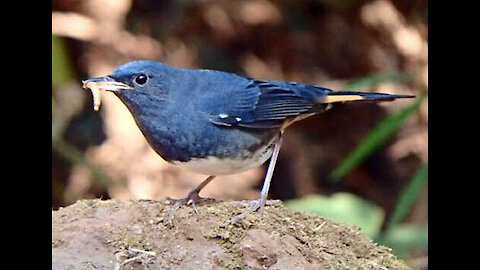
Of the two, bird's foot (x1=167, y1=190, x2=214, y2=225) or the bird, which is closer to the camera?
bird's foot (x1=167, y1=190, x2=214, y2=225)

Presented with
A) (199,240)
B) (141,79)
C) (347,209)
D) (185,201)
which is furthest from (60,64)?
(199,240)

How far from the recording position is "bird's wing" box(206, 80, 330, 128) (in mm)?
3557

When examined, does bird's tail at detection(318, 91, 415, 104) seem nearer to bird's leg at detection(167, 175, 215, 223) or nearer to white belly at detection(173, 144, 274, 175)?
white belly at detection(173, 144, 274, 175)

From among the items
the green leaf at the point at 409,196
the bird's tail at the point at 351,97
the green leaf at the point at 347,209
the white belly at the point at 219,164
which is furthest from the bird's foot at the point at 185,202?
the green leaf at the point at 347,209

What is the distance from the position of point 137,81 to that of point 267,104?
0.71 metres

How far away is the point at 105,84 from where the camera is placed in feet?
10.8

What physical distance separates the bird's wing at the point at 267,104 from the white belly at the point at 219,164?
183mm

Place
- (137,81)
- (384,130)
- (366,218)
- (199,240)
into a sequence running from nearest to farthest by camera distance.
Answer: (199,240)
(137,81)
(384,130)
(366,218)

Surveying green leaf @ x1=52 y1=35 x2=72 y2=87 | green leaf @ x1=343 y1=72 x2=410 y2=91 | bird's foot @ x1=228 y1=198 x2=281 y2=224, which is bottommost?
bird's foot @ x1=228 y1=198 x2=281 y2=224

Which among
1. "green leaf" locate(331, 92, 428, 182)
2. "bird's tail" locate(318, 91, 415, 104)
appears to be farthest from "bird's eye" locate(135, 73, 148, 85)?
"green leaf" locate(331, 92, 428, 182)

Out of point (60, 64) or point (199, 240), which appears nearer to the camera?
point (199, 240)

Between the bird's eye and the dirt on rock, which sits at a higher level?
the bird's eye

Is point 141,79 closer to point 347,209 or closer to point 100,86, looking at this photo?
point 100,86

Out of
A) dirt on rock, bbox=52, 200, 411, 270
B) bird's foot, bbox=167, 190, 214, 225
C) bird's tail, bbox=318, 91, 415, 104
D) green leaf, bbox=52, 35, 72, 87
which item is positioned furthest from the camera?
green leaf, bbox=52, 35, 72, 87
